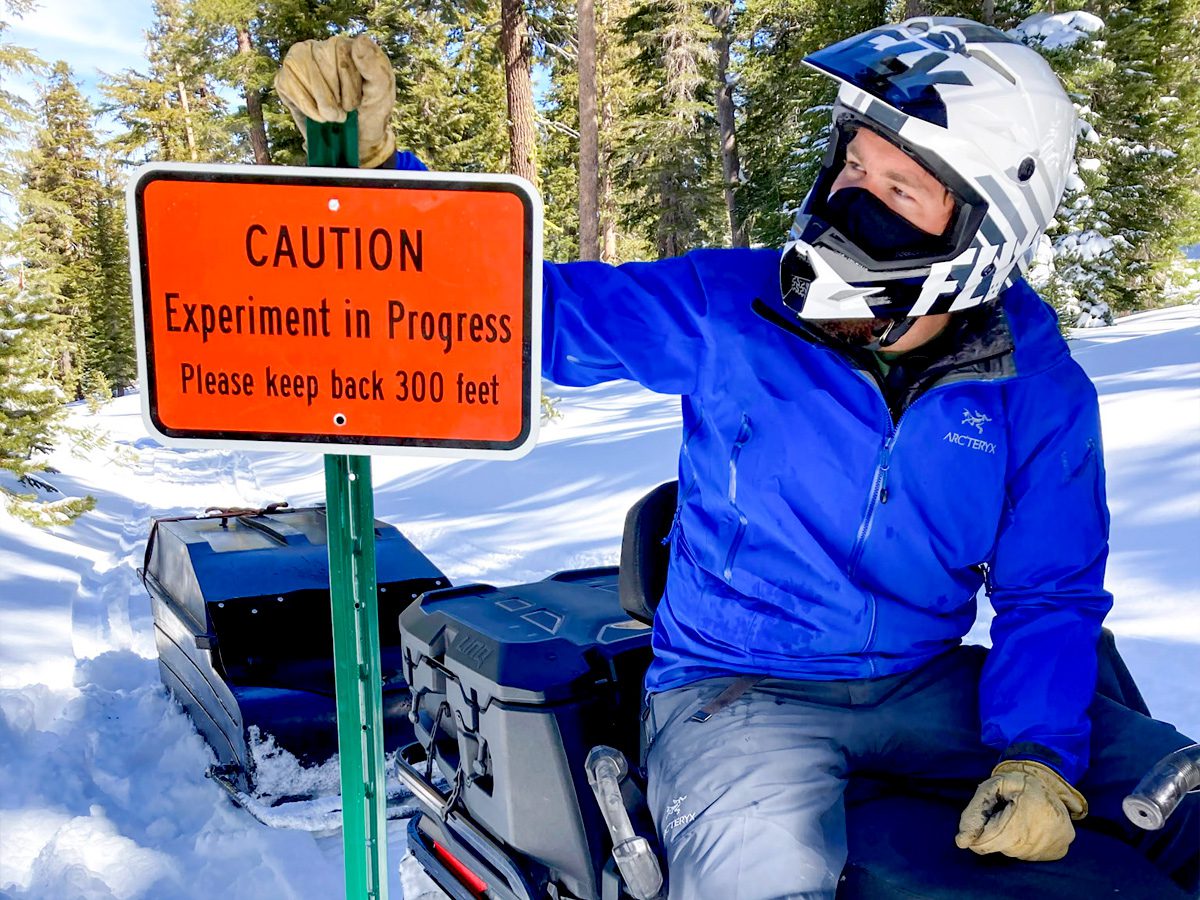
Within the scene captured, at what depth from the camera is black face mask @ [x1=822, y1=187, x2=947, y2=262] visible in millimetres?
1708

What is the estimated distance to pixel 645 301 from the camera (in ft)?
5.80

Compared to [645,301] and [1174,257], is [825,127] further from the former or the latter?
[645,301]

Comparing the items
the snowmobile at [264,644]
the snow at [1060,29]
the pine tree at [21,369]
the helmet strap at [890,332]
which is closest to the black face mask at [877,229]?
the helmet strap at [890,332]

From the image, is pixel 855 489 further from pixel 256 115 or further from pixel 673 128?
pixel 673 128

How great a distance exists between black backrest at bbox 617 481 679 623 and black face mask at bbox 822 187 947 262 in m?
0.67

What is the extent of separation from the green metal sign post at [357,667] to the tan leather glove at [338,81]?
1.85ft

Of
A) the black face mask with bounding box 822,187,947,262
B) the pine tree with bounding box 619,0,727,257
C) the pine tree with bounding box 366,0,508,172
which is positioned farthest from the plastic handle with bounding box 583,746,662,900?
the pine tree with bounding box 619,0,727,257

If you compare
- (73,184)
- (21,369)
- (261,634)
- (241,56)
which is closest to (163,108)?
(73,184)

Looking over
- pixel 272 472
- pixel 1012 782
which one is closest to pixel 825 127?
pixel 272 472

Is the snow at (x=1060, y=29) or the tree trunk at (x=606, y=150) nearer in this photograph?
the snow at (x=1060, y=29)

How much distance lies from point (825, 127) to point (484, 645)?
43.5 feet

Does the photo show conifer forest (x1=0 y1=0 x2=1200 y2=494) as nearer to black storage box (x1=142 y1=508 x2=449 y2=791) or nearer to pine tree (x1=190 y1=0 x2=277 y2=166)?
pine tree (x1=190 y1=0 x2=277 y2=166)

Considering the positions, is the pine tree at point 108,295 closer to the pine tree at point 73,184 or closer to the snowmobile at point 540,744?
the pine tree at point 73,184

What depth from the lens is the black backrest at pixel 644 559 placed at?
2049 millimetres
